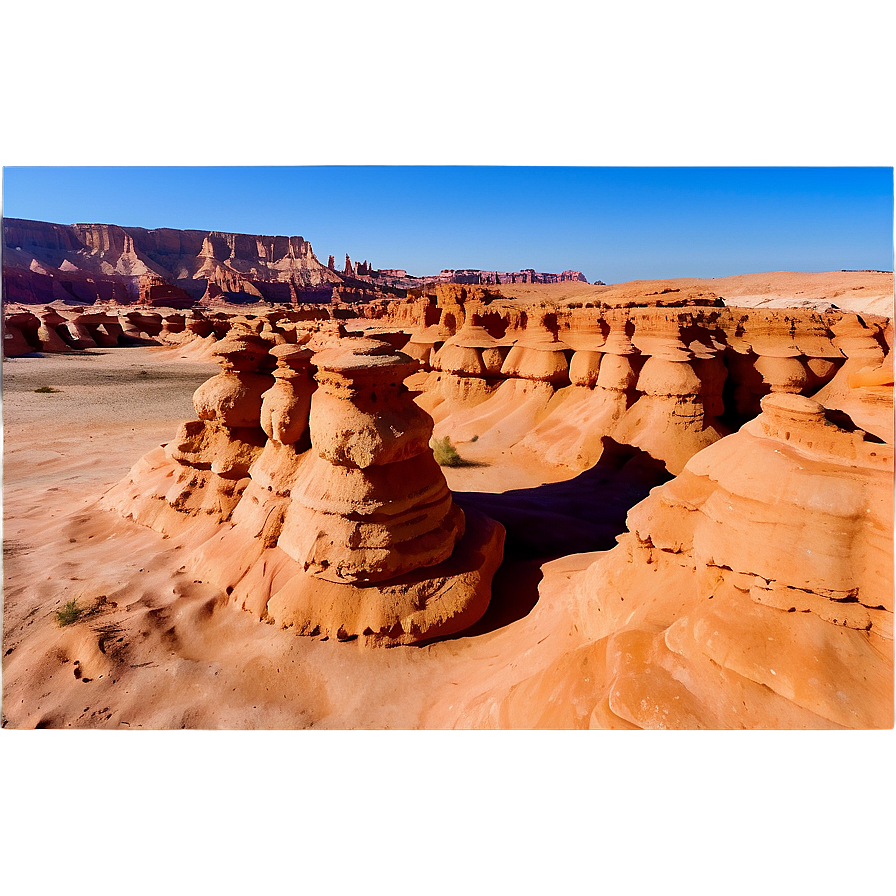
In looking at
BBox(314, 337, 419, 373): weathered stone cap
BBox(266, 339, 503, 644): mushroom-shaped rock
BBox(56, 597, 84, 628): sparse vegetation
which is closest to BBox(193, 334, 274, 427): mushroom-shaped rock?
BBox(266, 339, 503, 644): mushroom-shaped rock

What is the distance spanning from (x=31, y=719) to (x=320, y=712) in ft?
7.11

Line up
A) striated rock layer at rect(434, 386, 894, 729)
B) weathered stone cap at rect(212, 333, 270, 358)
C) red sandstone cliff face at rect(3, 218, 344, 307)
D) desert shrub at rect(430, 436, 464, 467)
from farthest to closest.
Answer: red sandstone cliff face at rect(3, 218, 344, 307) < desert shrub at rect(430, 436, 464, 467) < weathered stone cap at rect(212, 333, 270, 358) < striated rock layer at rect(434, 386, 894, 729)

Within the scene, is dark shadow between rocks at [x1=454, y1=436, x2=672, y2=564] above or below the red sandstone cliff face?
below

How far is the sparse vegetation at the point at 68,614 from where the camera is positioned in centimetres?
466

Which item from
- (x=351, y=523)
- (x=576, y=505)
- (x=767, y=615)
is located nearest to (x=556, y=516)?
(x=576, y=505)

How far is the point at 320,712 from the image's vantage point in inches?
160

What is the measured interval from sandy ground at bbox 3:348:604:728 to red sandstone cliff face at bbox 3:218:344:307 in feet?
136

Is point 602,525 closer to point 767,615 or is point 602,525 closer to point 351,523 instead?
point 351,523

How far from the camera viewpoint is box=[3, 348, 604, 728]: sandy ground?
12.9 ft

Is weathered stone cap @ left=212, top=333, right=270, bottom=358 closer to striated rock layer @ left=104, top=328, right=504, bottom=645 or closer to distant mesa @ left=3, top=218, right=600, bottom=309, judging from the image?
striated rock layer @ left=104, top=328, right=504, bottom=645

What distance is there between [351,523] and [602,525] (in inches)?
179

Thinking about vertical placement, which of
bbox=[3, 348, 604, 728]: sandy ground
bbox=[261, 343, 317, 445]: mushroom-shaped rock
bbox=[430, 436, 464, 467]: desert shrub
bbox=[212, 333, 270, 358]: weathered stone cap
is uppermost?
bbox=[212, 333, 270, 358]: weathered stone cap

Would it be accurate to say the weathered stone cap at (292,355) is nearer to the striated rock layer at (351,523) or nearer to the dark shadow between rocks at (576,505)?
the striated rock layer at (351,523)

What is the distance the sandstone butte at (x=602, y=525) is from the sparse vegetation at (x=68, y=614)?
0.53m
